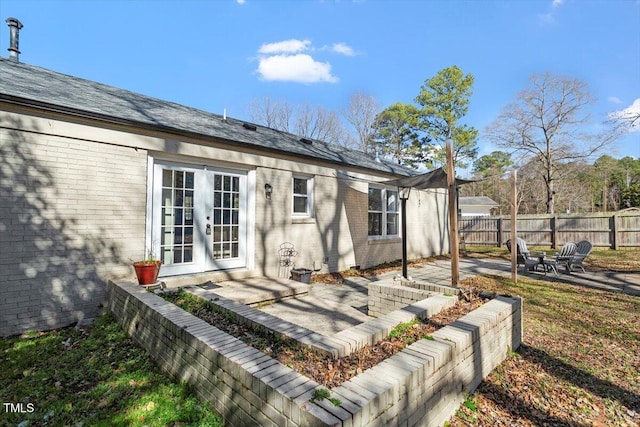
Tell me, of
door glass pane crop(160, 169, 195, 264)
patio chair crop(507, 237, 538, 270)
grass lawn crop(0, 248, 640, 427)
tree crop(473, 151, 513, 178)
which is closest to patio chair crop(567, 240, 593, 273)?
patio chair crop(507, 237, 538, 270)

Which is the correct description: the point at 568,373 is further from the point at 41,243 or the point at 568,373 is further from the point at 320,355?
the point at 41,243

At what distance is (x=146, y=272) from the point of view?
16.9 ft

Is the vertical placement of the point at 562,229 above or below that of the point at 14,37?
A: below

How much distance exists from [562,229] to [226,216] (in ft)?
55.8

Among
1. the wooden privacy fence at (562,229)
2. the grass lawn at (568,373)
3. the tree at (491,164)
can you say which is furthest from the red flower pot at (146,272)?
the tree at (491,164)

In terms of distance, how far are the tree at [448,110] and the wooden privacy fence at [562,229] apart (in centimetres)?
995

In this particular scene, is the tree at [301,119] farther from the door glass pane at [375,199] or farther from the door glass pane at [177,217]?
the door glass pane at [177,217]

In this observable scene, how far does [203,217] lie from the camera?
655cm

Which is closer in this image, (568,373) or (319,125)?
(568,373)

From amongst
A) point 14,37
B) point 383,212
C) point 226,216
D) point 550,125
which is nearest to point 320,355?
point 226,216

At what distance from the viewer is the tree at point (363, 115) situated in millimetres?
30328

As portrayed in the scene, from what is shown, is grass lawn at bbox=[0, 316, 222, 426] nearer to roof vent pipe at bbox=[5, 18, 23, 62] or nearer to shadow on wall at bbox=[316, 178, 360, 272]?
shadow on wall at bbox=[316, 178, 360, 272]

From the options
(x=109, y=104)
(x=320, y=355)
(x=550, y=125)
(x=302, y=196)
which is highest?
(x=550, y=125)

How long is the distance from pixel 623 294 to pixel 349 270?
6.41m
